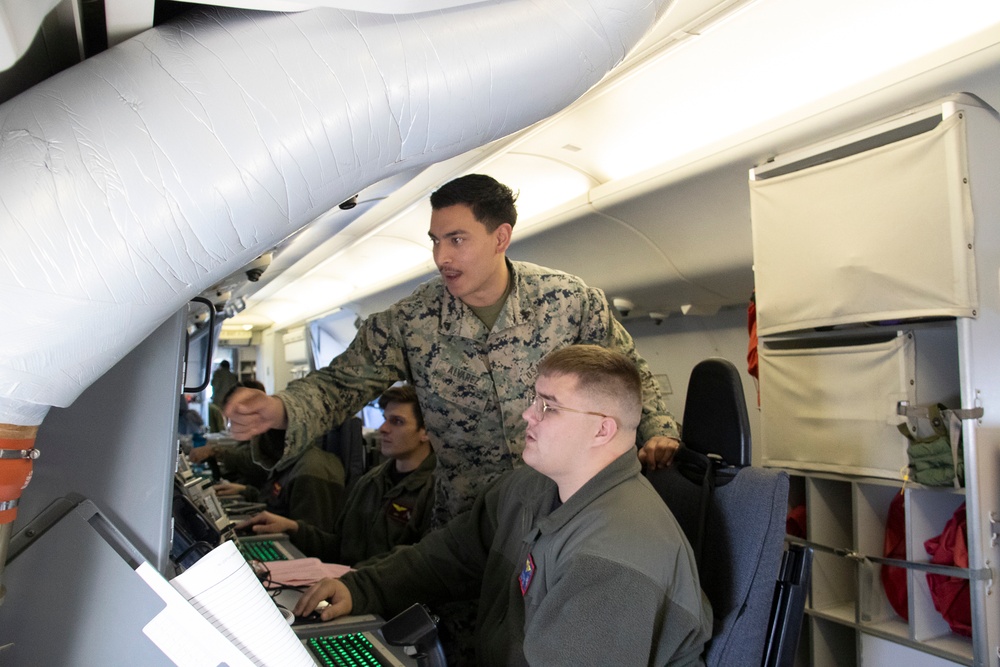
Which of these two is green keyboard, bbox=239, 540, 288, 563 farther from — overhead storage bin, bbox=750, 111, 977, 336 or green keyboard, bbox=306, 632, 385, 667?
overhead storage bin, bbox=750, 111, 977, 336

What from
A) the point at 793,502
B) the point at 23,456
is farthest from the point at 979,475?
the point at 23,456

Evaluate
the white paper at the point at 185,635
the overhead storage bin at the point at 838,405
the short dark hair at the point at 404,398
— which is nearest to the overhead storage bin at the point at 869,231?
the overhead storage bin at the point at 838,405

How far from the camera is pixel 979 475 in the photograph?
2.91 m

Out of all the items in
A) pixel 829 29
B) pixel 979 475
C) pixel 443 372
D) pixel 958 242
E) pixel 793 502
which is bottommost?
pixel 793 502

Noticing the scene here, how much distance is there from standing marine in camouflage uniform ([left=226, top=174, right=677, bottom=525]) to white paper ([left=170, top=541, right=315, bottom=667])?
160cm

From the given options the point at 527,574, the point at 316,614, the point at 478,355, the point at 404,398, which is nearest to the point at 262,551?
the point at 316,614

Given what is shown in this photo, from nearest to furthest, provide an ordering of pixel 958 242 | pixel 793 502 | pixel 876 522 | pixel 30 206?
pixel 30 206
pixel 958 242
pixel 876 522
pixel 793 502

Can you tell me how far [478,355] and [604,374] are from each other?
773 mm

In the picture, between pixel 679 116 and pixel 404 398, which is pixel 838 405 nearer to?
pixel 679 116

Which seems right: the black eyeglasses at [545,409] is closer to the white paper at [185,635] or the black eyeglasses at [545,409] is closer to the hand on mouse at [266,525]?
the white paper at [185,635]

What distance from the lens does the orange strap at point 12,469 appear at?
2.89ft

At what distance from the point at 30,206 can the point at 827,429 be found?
3.34 meters

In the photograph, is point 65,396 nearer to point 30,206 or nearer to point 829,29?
point 30,206

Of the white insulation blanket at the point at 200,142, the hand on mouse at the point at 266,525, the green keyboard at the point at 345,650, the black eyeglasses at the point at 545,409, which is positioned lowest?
the hand on mouse at the point at 266,525
